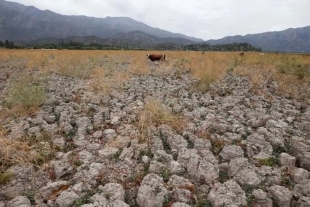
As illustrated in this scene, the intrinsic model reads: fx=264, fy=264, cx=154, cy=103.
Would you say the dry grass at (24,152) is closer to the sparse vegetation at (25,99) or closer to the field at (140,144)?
the field at (140,144)

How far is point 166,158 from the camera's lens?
460cm

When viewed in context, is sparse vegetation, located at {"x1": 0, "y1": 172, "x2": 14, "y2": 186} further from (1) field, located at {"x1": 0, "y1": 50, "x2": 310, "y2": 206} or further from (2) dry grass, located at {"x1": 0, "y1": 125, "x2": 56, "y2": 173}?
(2) dry grass, located at {"x1": 0, "y1": 125, "x2": 56, "y2": 173}

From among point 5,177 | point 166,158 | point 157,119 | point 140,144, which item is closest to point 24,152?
point 5,177

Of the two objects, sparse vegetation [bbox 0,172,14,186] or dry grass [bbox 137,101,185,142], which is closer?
sparse vegetation [bbox 0,172,14,186]

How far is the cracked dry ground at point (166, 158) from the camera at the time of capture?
3.67 m

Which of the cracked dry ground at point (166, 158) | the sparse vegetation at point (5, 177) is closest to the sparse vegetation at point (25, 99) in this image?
the cracked dry ground at point (166, 158)

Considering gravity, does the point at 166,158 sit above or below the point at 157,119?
below

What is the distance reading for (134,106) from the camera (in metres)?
7.37

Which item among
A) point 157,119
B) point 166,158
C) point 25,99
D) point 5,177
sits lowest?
point 5,177

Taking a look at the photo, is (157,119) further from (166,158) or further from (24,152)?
(24,152)

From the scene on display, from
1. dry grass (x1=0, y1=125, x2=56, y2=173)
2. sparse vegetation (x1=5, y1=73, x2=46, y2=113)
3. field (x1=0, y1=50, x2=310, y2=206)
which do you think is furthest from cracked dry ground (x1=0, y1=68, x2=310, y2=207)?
sparse vegetation (x1=5, y1=73, x2=46, y2=113)

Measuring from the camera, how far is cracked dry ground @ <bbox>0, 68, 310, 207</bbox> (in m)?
3.67

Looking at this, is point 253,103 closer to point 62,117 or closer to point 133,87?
point 133,87

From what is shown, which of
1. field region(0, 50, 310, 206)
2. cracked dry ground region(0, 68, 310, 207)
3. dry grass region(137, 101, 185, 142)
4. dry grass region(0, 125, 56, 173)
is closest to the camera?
cracked dry ground region(0, 68, 310, 207)
